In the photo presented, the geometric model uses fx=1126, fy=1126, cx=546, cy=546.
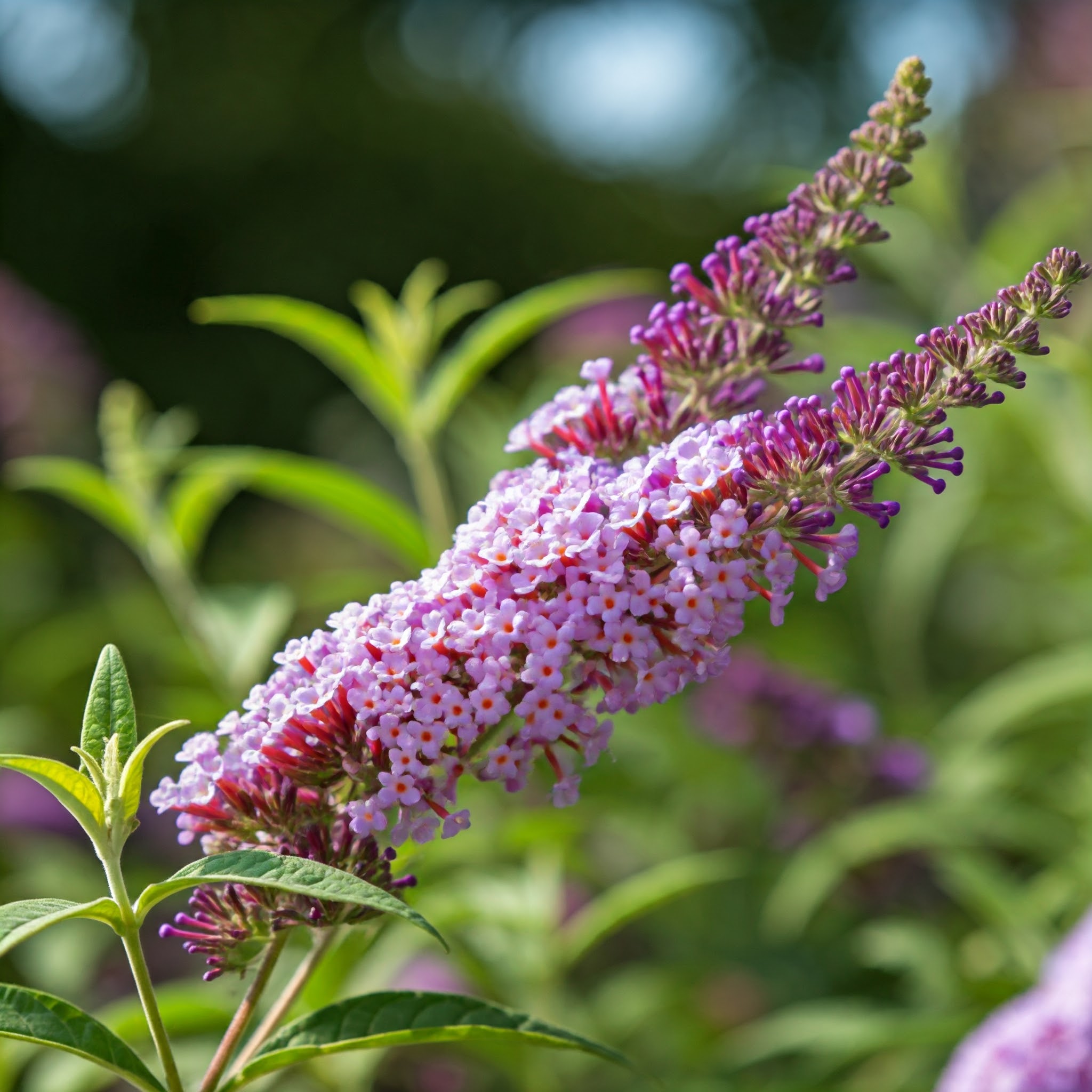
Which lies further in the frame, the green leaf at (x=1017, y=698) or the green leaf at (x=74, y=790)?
the green leaf at (x=1017, y=698)

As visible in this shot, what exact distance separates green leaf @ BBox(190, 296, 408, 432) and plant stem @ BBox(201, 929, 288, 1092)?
89 centimetres

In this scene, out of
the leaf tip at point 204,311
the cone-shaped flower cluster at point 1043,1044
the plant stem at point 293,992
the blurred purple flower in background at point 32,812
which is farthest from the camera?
the blurred purple flower in background at point 32,812

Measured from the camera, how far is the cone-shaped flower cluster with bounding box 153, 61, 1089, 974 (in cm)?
95

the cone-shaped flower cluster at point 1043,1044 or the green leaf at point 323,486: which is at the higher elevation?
the green leaf at point 323,486

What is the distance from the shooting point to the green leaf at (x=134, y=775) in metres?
0.90

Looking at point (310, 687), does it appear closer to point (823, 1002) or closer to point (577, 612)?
point (577, 612)

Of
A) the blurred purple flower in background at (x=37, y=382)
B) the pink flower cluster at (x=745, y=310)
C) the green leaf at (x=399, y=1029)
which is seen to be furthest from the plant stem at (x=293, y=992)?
the blurred purple flower in background at (x=37, y=382)

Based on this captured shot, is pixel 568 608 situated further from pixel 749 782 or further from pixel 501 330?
pixel 749 782

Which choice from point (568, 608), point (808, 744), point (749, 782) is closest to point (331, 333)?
point (568, 608)

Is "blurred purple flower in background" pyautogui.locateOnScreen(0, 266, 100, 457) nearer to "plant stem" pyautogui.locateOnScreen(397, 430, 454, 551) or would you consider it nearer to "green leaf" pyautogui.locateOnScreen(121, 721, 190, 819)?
"plant stem" pyautogui.locateOnScreen(397, 430, 454, 551)

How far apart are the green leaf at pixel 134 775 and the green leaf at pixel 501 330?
0.93 meters

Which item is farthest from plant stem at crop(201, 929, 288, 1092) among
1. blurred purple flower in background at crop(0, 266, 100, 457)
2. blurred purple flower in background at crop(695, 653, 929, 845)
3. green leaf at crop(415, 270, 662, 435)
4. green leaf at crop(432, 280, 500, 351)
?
blurred purple flower in background at crop(0, 266, 100, 457)

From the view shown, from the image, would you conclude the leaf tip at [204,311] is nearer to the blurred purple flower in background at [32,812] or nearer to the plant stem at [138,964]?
the plant stem at [138,964]

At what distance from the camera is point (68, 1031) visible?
3.01 feet
